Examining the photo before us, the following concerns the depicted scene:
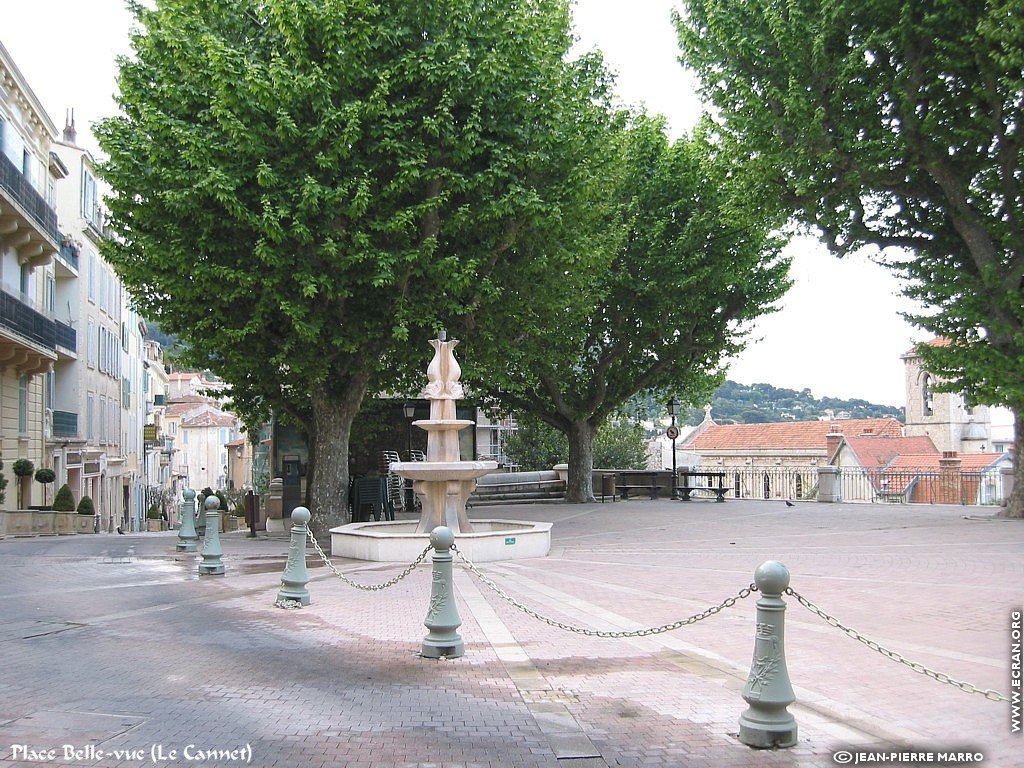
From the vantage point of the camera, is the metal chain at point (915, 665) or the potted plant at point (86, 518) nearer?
the metal chain at point (915, 665)

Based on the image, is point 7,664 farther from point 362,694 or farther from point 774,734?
point 774,734

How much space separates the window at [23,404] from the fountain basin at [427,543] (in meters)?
17.2

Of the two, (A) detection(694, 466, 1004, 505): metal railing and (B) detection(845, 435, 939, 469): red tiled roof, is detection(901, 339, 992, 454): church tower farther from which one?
(A) detection(694, 466, 1004, 505): metal railing

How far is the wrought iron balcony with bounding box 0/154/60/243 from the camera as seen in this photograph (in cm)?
2419

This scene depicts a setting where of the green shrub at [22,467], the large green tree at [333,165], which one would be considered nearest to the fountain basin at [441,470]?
the large green tree at [333,165]

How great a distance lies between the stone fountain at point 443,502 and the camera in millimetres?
14711

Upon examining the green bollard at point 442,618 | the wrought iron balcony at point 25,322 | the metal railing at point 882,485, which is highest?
the wrought iron balcony at point 25,322

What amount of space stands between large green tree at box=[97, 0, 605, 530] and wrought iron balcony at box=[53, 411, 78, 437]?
15838 millimetres

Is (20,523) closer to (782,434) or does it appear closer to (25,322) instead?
(25,322)

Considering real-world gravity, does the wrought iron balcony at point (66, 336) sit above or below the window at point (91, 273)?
below

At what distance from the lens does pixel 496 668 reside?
24.0ft

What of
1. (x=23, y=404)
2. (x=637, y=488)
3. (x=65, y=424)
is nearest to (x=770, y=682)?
(x=637, y=488)

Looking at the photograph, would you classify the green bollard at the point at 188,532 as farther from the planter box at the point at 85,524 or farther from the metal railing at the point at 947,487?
the metal railing at the point at 947,487

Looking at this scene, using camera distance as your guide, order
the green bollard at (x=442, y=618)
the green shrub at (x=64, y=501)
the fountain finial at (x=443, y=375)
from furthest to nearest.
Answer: the green shrub at (x=64, y=501) → the fountain finial at (x=443, y=375) → the green bollard at (x=442, y=618)
